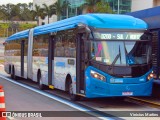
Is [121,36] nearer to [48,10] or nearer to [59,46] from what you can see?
[59,46]

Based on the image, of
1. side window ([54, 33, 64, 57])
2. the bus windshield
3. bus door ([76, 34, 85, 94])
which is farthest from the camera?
side window ([54, 33, 64, 57])

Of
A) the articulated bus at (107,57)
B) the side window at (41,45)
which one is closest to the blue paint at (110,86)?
the articulated bus at (107,57)

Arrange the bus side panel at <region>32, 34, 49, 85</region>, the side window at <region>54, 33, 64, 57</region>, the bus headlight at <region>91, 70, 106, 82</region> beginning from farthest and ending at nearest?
1. the bus side panel at <region>32, 34, 49, 85</region>
2. the side window at <region>54, 33, 64, 57</region>
3. the bus headlight at <region>91, 70, 106, 82</region>

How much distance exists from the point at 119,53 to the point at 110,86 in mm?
1163

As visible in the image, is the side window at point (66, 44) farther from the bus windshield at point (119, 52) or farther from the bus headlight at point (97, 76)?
the bus headlight at point (97, 76)

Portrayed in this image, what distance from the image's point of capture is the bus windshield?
45.0 feet

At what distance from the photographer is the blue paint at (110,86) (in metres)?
13.5

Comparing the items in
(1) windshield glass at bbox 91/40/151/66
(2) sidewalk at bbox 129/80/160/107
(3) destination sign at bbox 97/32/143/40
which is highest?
(3) destination sign at bbox 97/32/143/40

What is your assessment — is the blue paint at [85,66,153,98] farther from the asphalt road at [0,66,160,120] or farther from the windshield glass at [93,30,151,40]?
the windshield glass at [93,30,151,40]

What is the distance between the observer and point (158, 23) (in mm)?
15359

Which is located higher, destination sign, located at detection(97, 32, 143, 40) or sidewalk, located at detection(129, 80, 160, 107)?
destination sign, located at detection(97, 32, 143, 40)

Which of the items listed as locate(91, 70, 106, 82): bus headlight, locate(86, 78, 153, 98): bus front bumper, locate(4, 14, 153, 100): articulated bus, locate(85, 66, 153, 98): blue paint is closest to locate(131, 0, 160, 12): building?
locate(4, 14, 153, 100): articulated bus

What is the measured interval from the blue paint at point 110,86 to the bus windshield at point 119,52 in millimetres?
Result: 490

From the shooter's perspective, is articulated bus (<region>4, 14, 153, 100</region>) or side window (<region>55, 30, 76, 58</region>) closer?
articulated bus (<region>4, 14, 153, 100</region>)
